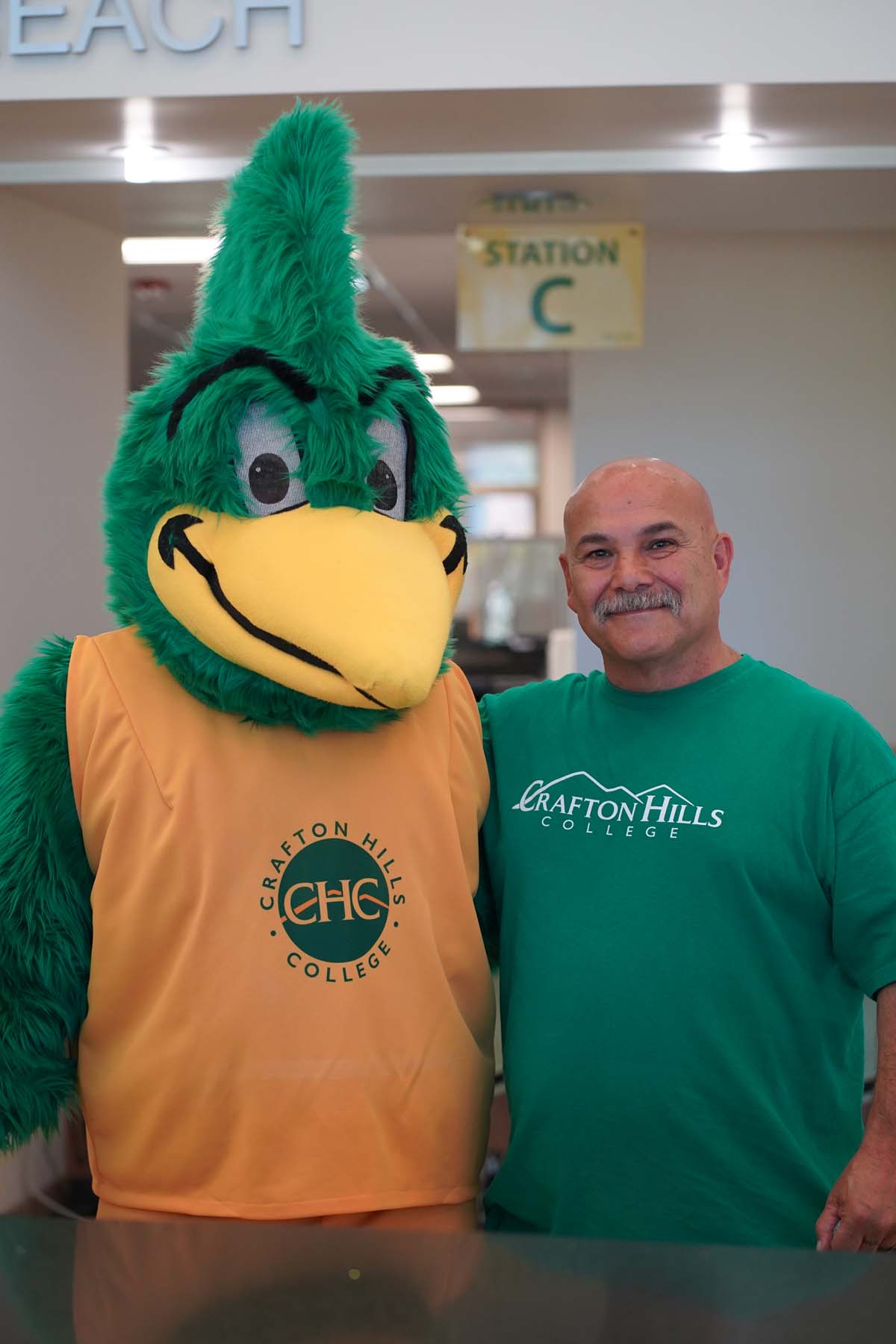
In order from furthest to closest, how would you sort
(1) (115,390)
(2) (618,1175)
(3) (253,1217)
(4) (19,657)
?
(1) (115,390)
(4) (19,657)
(2) (618,1175)
(3) (253,1217)

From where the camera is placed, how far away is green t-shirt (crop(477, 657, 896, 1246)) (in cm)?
152

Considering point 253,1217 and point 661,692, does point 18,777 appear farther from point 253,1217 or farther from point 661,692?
point 661,692

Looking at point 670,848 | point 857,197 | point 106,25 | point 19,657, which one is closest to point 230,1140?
point 670,848

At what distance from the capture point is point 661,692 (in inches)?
66.0

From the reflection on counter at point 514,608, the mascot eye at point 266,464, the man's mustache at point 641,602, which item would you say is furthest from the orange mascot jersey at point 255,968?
the reflection on counter at point 514,608

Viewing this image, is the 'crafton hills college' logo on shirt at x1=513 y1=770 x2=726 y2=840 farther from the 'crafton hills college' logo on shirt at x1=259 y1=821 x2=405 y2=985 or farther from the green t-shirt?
the 'crafton hills college' logo on shirt at x1=259 y1=821 x2=405 y2=985

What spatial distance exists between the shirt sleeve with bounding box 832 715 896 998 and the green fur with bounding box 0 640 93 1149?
2.70 ft

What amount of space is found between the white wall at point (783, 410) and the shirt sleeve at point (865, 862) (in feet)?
9.92

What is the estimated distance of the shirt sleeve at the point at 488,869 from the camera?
1.66 metres

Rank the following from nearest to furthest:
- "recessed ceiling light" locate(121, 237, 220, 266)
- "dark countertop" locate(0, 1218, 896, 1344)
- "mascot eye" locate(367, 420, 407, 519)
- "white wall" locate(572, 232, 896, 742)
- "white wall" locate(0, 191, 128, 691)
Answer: "dark countertop" locate(0, 1218, 896, 1344) → "mascot eye" locate(367, 420, 407, 519) → "white wall" locate(0, 191, 128, 691) → "white wall" locate(572, 232, 896, 742) → "recessed ceiling light" locate(121, 237, 220, 266)

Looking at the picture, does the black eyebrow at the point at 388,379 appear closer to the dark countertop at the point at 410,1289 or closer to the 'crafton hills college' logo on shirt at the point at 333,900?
the 'crafton hills college' logo on shirt at the point at 333,900

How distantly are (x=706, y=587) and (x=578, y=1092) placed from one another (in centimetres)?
61

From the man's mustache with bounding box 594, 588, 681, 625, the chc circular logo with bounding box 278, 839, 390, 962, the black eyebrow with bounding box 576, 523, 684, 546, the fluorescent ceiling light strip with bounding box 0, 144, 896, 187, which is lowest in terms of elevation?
the chc circular logo with bounding box 278, 839, 390, 962

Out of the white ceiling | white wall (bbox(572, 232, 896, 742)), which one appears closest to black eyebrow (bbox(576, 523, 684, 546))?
the white ceiling
